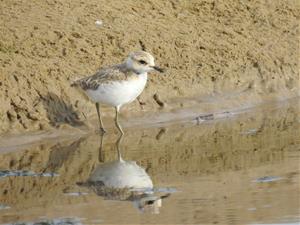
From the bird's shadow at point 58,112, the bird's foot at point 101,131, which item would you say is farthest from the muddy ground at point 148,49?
the bird's foot at point 101,131

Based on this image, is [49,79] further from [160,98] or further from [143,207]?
[143,207]

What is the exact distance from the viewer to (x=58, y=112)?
13664mm

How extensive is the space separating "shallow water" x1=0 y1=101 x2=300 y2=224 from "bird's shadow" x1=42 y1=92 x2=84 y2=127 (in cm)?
40

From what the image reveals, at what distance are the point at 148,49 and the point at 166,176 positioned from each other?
409 centimetres

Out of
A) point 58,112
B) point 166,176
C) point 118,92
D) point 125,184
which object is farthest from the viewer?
point 58,112

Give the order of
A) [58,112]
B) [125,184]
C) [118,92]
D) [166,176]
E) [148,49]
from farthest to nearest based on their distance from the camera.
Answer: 1. [148,49]
2. [58,112]
3. [118,92]
4. [166,176]
5. [125,184]

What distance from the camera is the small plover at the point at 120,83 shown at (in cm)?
1331

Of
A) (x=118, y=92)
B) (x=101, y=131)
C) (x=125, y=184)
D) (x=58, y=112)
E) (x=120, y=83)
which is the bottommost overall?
(x=125, y=184)

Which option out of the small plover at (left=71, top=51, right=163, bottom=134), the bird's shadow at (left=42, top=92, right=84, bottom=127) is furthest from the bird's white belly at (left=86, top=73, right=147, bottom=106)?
the bird's shadow at (left=42, top=92, right=84, bottom=127)

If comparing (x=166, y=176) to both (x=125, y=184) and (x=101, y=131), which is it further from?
(x=101, y=131)

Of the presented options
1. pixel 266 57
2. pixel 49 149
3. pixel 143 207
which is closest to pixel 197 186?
pixel 143 207

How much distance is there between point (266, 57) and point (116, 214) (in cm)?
661

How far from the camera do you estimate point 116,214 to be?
9664mm

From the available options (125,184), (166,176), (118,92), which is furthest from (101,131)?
(125,184)
